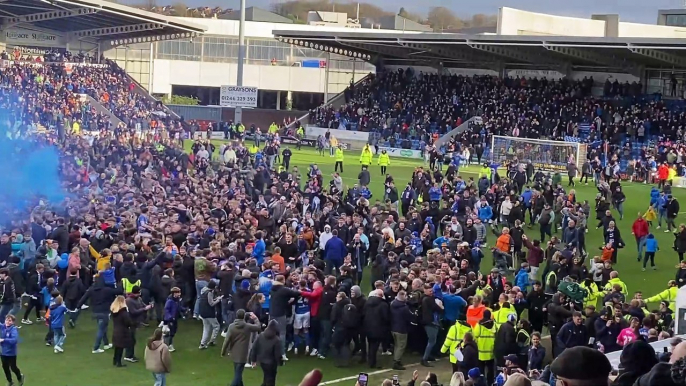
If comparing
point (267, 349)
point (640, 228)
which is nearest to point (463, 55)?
point (640, 228)

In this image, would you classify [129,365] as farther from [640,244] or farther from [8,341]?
[640,244]

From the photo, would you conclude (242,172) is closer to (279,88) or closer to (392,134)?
(392,134)

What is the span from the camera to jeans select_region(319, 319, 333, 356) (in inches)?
598

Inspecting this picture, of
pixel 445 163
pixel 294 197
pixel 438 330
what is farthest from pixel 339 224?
pixel 445 163

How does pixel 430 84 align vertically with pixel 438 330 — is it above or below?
above

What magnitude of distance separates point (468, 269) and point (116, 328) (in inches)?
236

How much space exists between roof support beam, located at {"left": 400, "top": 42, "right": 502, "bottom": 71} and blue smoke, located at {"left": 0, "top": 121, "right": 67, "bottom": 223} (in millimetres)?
23473

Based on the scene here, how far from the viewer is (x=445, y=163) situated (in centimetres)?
3728

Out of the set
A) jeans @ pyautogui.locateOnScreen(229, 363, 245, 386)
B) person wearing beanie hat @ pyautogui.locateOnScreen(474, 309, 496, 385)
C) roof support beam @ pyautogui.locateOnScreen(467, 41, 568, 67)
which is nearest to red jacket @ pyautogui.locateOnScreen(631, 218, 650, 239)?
person wearing beanie hat @ pyautogui.locateOnScreen(474, 309, 496, 385)

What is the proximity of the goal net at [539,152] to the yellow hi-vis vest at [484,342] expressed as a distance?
23.3 meters

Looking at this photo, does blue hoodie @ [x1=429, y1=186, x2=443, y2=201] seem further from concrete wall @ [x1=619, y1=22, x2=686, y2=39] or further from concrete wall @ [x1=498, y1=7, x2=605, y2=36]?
concrete wall @ [x1=619, y1=22, x2=686, y2=39]

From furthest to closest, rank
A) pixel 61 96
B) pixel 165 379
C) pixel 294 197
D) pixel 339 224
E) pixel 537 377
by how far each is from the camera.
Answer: pixel 61 96 → pixel 294 197 → pixel 339 224 → pixel 165 379 → pixel 537 377

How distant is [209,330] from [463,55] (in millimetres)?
39351

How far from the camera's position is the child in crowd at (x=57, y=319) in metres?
15.3
